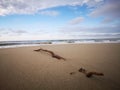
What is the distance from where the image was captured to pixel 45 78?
3070mm

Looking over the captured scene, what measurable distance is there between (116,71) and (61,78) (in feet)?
6.12

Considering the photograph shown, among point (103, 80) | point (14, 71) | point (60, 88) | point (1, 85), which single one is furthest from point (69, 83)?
point (14, 71)

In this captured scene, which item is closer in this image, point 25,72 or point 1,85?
point 1,85

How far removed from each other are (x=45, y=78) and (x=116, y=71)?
2.32 m

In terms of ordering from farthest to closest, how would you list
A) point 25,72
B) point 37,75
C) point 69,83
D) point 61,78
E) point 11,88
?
point 25,72, point 37,75, point 61,78, point 69,83, point 11,88

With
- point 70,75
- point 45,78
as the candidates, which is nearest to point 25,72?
point 45,78

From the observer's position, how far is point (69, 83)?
9.12 feet

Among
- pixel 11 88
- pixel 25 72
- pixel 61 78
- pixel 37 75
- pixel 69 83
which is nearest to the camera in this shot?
pixel 11 88

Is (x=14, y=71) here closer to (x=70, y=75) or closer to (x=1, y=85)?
(x=1, y=85)

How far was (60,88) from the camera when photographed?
101 inches

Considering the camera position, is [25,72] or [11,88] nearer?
[11,88]

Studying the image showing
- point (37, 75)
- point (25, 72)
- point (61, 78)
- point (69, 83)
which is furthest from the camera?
point (25, 72)

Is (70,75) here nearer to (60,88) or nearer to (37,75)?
(60,88)

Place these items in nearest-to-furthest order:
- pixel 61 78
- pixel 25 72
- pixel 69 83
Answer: pixel 69 83 → pixel 61 78 → pixel 25 72
